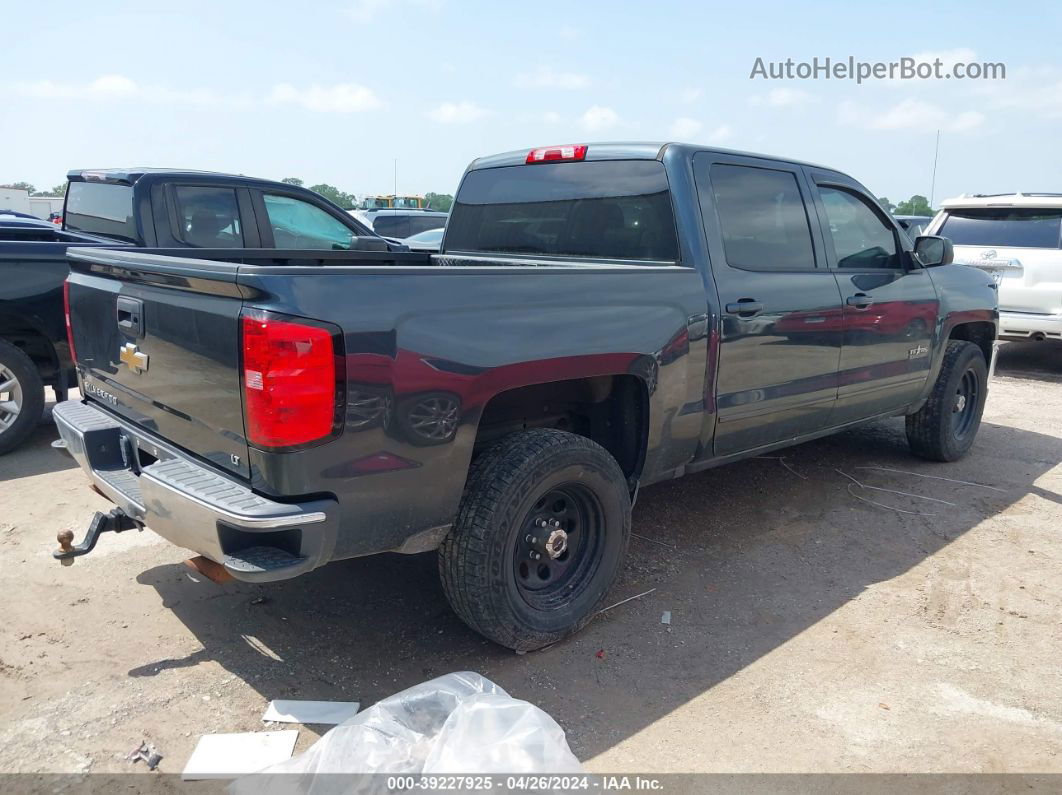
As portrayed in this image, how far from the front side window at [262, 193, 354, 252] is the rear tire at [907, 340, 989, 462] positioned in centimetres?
444

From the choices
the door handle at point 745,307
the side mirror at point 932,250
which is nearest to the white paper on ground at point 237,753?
the door handle at point 745,307

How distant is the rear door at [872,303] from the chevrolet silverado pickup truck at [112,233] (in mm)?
3113

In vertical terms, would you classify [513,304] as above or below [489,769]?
above

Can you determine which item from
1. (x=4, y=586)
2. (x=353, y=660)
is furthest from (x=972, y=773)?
(x=4, y=586)

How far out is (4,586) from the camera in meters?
3.72

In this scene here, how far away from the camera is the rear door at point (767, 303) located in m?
3.82

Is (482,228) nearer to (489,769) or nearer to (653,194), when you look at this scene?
(653,194)

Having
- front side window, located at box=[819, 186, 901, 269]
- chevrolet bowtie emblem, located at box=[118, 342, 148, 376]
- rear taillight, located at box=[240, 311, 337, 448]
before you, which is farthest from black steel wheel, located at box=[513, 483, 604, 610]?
front side window, located at box=[819, 186, 901, 269]

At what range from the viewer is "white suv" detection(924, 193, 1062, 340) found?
8930mm

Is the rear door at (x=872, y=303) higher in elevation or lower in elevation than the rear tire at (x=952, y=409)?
higher

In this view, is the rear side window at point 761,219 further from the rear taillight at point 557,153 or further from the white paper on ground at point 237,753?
the white paper on ground at point 237,753

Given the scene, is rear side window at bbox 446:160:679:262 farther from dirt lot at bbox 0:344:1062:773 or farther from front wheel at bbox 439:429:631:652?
dirt lot at bbox 0:344:1062:773

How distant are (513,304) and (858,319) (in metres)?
2.42

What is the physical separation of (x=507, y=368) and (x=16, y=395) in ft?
13.6
